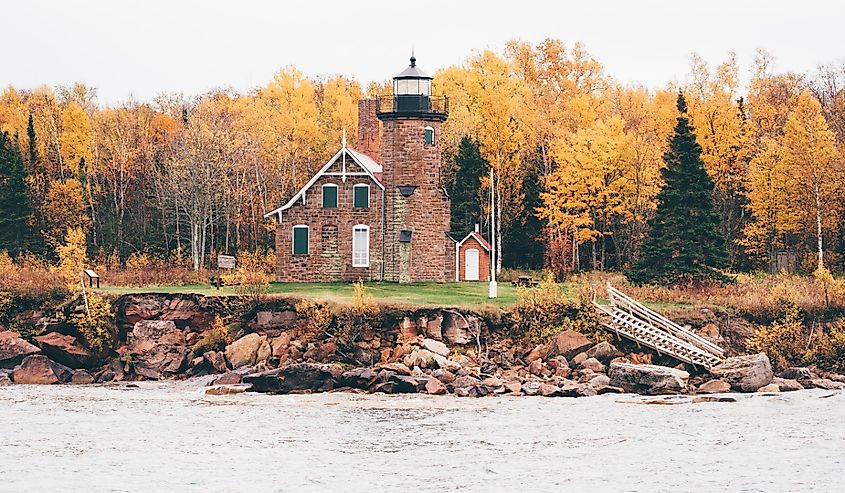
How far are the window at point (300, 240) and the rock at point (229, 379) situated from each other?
454 inches

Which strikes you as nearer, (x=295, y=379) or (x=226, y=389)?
(x=226, y=389)

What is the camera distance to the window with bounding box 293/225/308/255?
48469 mm

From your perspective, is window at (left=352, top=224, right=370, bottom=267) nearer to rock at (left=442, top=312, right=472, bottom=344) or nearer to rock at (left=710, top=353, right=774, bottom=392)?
rock at (left=442, top=312, right=472, bottom=344)

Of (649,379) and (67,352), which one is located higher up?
(67,352)

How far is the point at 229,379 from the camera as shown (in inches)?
1468

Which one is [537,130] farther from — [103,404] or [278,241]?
[103,404]

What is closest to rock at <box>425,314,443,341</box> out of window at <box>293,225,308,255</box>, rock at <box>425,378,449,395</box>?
rock at <box>425,378,449,395</box>

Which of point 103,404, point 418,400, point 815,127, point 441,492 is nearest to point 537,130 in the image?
point 815,127

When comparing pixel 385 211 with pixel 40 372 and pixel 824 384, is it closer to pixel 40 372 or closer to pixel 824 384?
pixel 40 372

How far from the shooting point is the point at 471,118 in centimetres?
6016

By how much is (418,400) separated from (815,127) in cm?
2568

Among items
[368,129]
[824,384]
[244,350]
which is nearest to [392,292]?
[244,350]

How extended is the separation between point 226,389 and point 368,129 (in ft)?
67.7

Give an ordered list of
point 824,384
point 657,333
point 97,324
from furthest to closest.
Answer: point 97,324, point 657,333, point 824,384
